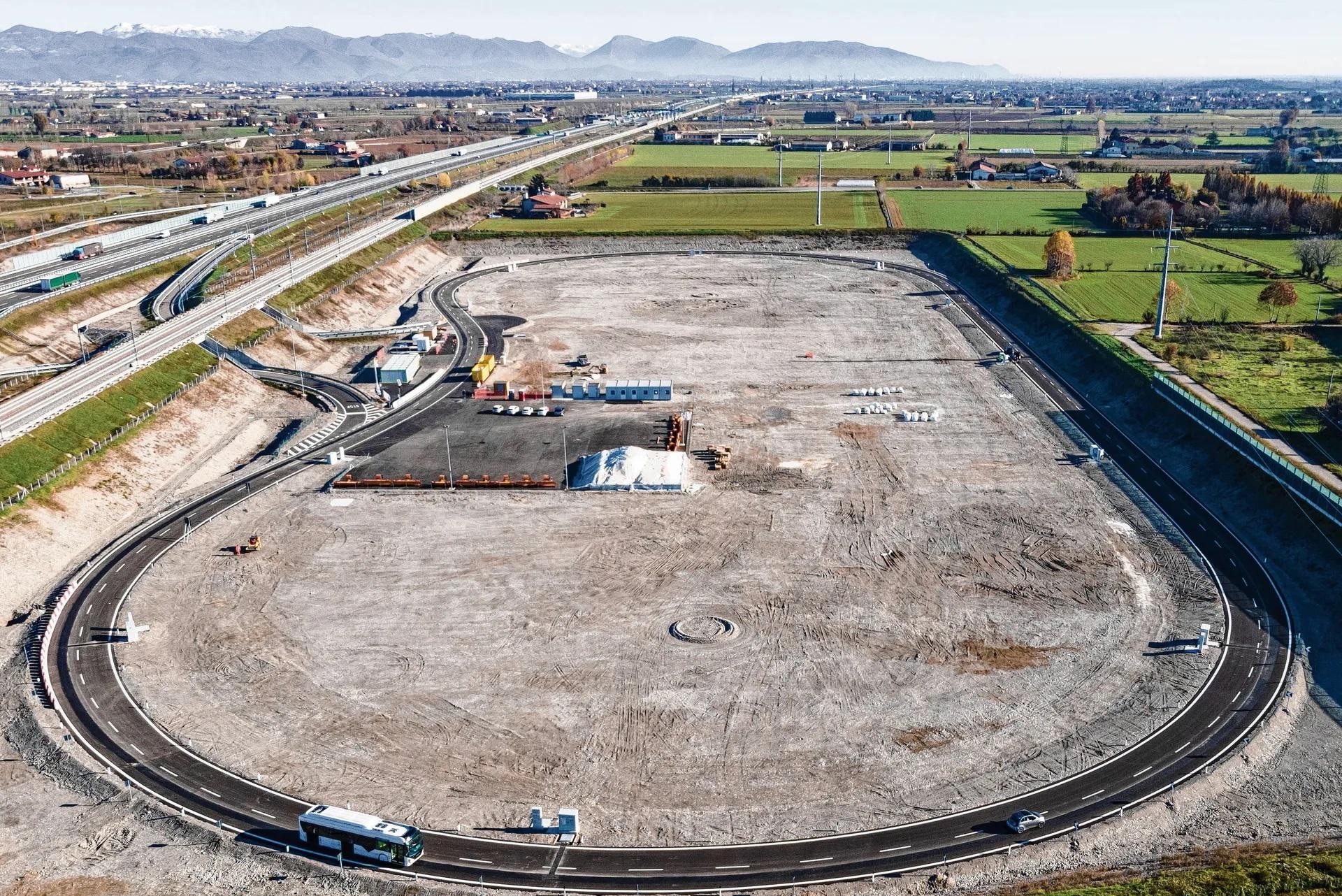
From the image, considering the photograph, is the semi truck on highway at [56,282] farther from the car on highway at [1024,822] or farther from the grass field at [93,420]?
the car on highway at [1024,822]

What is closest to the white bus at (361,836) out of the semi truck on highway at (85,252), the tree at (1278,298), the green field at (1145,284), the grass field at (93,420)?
the grass field at (93,420)

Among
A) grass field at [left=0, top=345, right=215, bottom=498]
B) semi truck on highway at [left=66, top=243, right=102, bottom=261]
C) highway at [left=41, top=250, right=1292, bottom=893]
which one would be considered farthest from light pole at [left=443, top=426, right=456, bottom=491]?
semi truck on highway at [left=66, top=243, right=102, bottom=261]

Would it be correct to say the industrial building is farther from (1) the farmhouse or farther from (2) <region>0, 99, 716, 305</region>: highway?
(1) the farmhouse

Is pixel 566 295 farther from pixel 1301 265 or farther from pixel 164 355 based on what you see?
pixel 1301 265

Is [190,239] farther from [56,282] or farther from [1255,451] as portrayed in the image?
[1255,451]

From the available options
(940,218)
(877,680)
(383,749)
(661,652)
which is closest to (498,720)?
(383,749)

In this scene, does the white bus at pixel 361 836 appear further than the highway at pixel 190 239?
No
